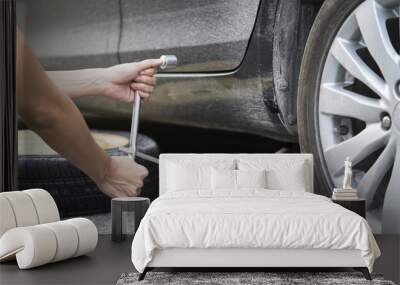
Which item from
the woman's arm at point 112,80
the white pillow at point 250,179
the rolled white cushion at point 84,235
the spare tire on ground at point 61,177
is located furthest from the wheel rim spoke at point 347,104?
the rolled white cushion at point 84,235

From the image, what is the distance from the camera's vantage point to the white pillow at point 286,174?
5.32 m

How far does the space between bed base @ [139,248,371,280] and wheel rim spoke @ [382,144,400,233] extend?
3.84ft

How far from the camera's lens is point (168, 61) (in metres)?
5.75

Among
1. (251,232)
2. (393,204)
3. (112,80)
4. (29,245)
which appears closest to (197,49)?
(112,80)

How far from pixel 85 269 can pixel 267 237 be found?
3.94 ft

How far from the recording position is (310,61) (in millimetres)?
5496

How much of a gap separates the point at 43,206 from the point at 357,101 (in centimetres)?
238

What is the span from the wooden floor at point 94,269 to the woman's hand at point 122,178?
0.89 meters

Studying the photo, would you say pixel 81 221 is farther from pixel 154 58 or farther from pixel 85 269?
pixel 154 58

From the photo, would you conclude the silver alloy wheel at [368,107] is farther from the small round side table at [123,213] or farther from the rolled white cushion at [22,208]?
the rolled white cushion at [22,208]

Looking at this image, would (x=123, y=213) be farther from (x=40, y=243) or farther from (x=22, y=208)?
(x=40, y=243)

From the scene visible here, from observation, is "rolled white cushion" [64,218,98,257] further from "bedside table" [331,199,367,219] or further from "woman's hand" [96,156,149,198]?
"bedside table" [331,199,367,219]

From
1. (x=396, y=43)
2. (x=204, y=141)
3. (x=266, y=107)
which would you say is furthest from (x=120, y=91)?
(x=396, y=43)

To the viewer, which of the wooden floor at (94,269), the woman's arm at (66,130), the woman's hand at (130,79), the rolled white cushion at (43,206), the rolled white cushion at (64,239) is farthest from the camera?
the woman's arm at (66,130)
